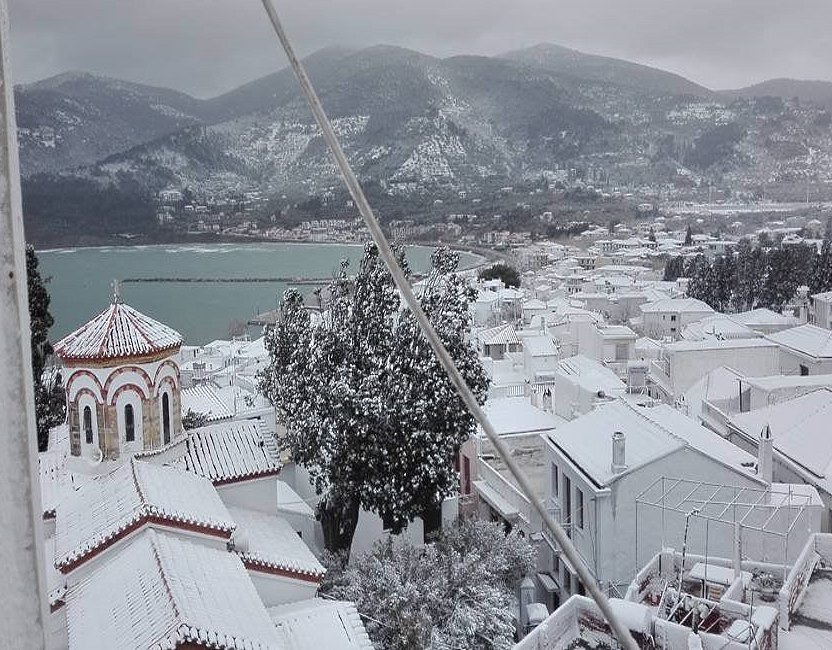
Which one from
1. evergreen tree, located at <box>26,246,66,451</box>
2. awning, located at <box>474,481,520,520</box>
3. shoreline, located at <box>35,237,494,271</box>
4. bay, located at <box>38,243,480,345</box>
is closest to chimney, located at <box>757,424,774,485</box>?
awning, located at <box>474,481,520,520</box>

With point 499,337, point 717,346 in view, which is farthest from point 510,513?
point 499,337

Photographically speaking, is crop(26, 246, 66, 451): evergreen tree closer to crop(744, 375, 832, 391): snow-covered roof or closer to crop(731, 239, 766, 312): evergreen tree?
crop(744, 375, 832, 391): snow-covered roof

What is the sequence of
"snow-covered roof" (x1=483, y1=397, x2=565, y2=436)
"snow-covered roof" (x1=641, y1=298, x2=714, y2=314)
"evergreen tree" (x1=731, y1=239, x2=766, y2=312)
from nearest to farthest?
"snow-covered roof" (x1=483, y1=397, x2=565, y2=436), "snow-covered roof" (x1=641, y1=298, x2=714, y2=314), "evergreen tree" (x1=731, y1=239, x2=766, y2=312)

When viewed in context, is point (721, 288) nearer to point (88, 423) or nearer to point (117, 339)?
point (117, 339)

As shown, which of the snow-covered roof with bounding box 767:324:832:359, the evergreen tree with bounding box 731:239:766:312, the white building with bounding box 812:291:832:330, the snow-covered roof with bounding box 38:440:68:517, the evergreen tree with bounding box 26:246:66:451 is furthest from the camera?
the evergreen tree with bounding box 731:239:766:312

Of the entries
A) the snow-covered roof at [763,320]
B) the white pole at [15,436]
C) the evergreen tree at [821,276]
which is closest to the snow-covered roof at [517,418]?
the white pole at [15,436]

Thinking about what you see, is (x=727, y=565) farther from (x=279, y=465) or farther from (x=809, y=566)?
(x=279, y=465)

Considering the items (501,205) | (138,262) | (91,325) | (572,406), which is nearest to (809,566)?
(91,325)

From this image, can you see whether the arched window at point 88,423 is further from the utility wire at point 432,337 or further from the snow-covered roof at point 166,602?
the utility wire at point 432,337
